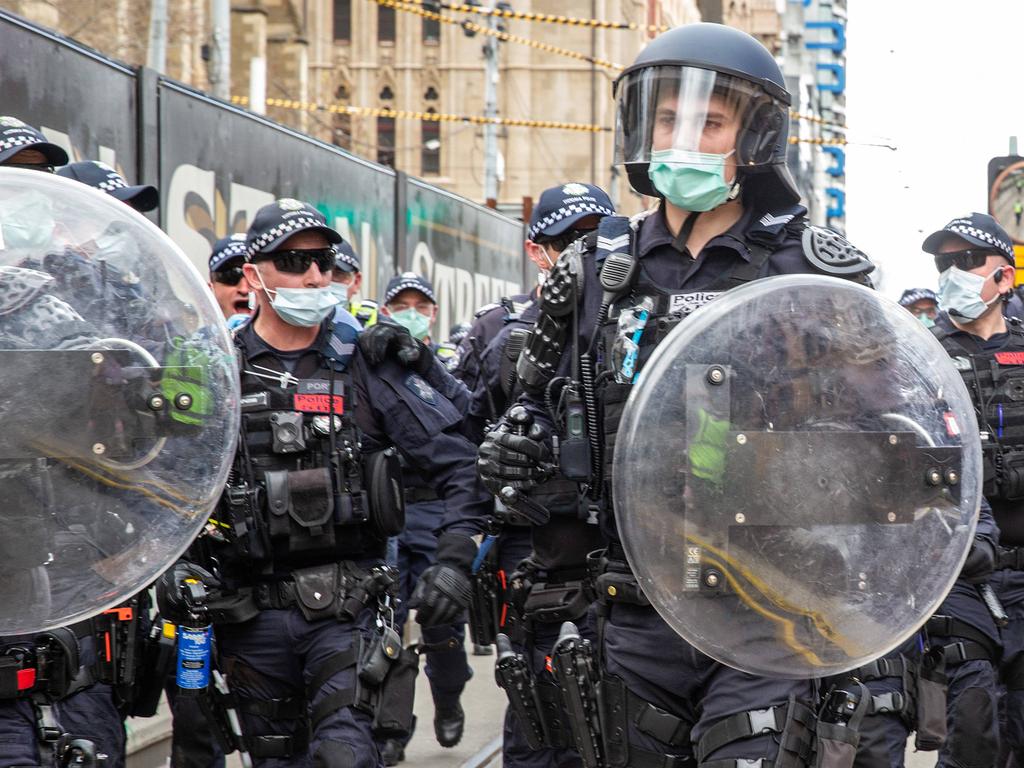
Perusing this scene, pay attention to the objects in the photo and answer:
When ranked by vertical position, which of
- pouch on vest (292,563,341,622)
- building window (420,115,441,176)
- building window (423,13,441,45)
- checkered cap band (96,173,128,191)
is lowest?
building window (420,115,441,176)

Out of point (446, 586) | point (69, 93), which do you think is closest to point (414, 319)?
point (69, 93)

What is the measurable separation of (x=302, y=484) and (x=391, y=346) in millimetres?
588

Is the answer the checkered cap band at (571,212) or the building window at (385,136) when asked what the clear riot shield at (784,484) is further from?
the building window at (385,136)

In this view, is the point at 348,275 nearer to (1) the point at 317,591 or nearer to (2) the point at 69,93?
(2) the point at 69,93

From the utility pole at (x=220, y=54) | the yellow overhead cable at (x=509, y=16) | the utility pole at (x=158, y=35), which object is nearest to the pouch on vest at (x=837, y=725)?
the yellow overhead cable at (x=509, y=16)

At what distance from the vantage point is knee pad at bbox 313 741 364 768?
4.57 metres

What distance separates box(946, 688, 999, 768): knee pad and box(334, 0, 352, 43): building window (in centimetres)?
6701

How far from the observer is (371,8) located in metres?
69.0

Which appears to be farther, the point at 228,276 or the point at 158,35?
the point at 158,35

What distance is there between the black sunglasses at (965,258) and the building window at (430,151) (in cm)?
6029

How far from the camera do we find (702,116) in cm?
395

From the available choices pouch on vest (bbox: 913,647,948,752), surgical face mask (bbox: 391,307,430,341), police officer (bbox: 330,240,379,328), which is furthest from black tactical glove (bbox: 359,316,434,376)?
surgical face mask (bbox: 391,307,430,341)

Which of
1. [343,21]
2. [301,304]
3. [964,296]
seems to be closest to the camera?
[301,304]

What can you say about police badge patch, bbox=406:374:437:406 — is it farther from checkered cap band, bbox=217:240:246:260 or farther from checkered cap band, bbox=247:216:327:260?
checkered cap band, bbox=217:240:246:260
